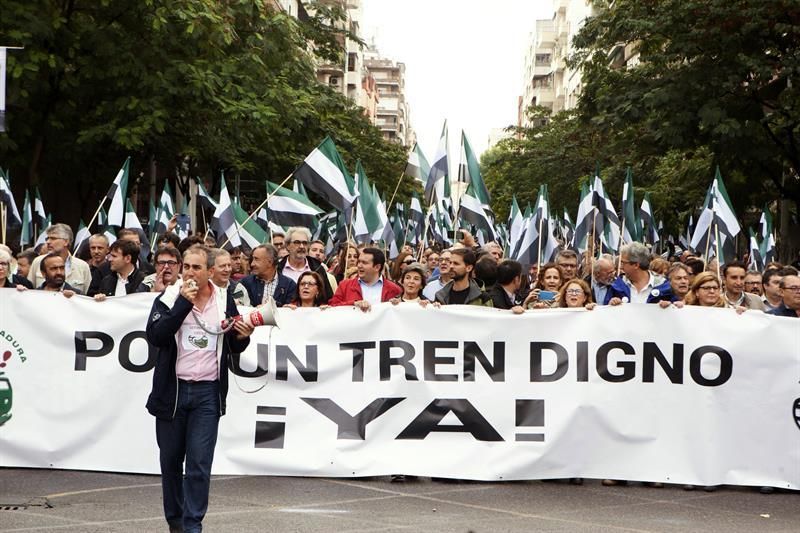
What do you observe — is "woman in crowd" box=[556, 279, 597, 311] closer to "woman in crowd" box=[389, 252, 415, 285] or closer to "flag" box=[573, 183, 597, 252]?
"woman in crowd" box=[389, 252, 415, 285]

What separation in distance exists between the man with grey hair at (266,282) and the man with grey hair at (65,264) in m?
1.49

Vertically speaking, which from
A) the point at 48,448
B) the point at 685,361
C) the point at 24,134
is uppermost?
the point at 24,134

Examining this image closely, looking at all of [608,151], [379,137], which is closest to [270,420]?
[608,151]

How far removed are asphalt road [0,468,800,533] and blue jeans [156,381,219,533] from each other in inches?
21.7

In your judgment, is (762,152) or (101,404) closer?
(101,404)

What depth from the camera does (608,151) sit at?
1329 inches

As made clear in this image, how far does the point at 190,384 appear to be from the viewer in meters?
7.25

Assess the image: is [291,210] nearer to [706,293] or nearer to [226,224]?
[226,224]

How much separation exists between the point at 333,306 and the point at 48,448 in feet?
7.32

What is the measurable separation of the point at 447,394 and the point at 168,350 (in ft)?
10.3

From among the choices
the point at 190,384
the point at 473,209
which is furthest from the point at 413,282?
the point at 473,209

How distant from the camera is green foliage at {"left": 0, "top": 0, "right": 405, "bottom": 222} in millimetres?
23203

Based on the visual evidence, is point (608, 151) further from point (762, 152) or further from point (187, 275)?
point (187, 275)

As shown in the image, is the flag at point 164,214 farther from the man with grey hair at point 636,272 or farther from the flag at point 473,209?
the man with grey hair at point 636,272
